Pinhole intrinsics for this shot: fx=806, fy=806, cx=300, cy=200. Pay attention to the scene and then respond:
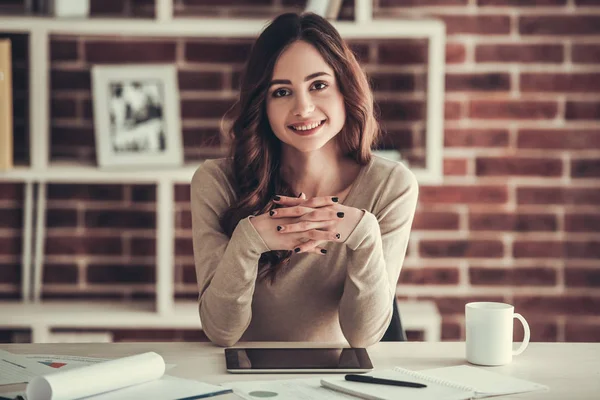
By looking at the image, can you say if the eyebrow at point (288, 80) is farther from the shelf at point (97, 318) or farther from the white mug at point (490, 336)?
the shelf at point (97, 318)

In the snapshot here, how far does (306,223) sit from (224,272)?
8.1 inches

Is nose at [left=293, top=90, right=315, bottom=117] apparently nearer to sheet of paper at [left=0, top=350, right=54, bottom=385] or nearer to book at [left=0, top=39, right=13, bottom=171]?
sheet of paper at [left=0, top=350, right=54, bottom=385]

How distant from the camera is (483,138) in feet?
8.69

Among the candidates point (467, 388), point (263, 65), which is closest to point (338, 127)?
point (263, 65)

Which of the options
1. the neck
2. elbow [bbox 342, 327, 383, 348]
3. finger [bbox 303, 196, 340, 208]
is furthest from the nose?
elbow [bbox 342, 327, 383, 348]

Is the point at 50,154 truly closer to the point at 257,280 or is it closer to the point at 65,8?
the point at 65,8

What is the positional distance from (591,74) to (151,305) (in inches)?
63.6

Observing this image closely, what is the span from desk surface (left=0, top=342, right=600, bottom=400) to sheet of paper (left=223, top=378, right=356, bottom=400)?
4 centimetres

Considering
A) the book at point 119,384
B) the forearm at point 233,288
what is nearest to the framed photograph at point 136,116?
the forearm at point 233,288

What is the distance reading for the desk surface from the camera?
1291 millimetres

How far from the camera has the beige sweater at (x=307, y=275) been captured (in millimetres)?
1659

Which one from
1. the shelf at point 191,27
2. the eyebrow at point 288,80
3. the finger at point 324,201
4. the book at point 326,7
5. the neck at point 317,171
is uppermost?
the book at point 326,7

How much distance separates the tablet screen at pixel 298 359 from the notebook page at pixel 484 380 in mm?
128

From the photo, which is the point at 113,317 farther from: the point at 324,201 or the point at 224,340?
the point at 324,201
